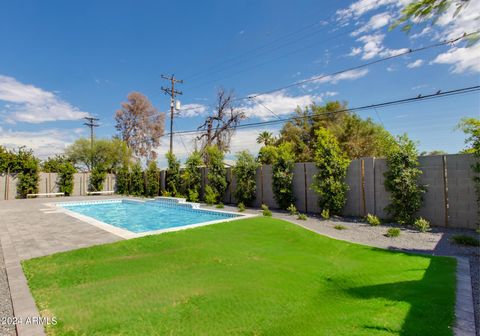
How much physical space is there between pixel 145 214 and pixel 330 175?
382 inches

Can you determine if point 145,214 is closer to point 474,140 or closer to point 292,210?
point 292,210

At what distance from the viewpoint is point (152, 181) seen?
20375 millimetres

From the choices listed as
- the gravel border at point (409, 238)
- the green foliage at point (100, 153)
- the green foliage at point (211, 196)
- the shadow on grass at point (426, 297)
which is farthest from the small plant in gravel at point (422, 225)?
the green foliage at point (100, 153)

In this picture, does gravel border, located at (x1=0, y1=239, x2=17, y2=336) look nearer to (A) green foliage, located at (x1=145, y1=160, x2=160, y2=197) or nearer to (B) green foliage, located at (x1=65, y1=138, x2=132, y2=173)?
(A) green foliage, located at (x1=145, y1=160, x2=160, y2=197)

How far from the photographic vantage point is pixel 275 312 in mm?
3096

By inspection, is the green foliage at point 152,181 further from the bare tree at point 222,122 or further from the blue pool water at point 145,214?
the bare tree at point 222,122

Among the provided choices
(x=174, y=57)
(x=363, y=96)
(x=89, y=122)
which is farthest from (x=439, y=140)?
(x=89, y=122)

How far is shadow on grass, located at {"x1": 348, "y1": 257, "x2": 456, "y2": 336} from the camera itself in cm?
270

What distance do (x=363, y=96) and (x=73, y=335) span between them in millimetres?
13290

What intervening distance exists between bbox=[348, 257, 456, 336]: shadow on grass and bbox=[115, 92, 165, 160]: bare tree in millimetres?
34593

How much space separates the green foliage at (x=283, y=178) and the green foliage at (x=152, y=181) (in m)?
11.0

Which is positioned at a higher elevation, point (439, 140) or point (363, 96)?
point (363, 96)

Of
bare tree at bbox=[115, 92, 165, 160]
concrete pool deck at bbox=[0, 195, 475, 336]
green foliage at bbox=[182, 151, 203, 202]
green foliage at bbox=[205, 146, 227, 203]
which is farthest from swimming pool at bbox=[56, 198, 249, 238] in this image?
bare tree at bbox=[115, 92, 165, 160]

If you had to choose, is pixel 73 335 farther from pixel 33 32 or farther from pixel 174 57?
pixel 174 57
